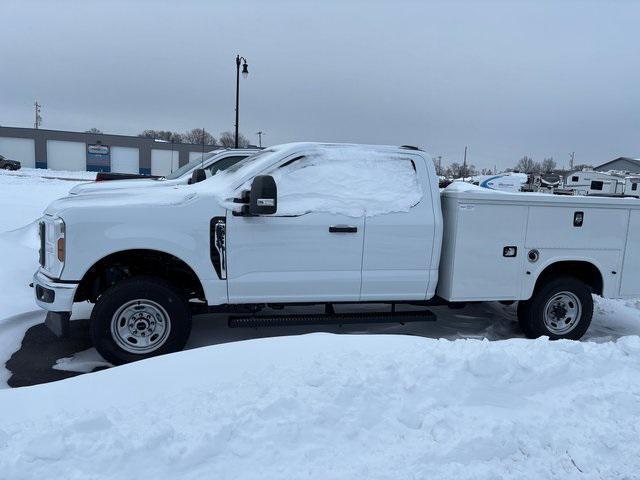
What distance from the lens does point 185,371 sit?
3.54 m

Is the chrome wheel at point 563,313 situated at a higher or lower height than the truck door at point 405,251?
lower

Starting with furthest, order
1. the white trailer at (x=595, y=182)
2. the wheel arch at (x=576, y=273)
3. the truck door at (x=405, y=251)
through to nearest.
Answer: the white trailer at (x=595, y=182) < the wheel arch at (x=576, y=273) < the truck door at (x=405, y=251)

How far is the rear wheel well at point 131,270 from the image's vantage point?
4957mm

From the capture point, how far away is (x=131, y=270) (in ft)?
16.7

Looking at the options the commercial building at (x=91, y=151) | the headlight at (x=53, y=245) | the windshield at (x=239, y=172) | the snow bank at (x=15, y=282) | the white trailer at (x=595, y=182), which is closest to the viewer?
the headlight at (x=53, y=245)

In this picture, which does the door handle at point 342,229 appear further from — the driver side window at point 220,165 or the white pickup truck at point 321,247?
the driver side window at point 220,165

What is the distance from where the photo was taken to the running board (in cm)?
520

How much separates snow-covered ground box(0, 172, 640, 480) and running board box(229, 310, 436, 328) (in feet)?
3.45

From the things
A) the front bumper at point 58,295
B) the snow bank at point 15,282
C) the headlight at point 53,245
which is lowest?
the snow bank at point 15,282

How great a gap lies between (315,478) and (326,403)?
53 cm

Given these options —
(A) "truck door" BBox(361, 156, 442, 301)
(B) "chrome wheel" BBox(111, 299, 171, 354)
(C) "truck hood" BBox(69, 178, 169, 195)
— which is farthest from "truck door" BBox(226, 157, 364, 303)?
(C) "truck hood" BBox(69, 178, 169, 195)

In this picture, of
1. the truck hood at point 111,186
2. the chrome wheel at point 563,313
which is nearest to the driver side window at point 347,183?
the truck hood at point 111,186

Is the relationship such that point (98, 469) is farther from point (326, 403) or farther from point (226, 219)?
point (226, 219)

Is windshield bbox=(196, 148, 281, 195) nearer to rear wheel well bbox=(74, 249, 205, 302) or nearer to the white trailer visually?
rear wheel well bbox=(74, 249, 205, 302)
